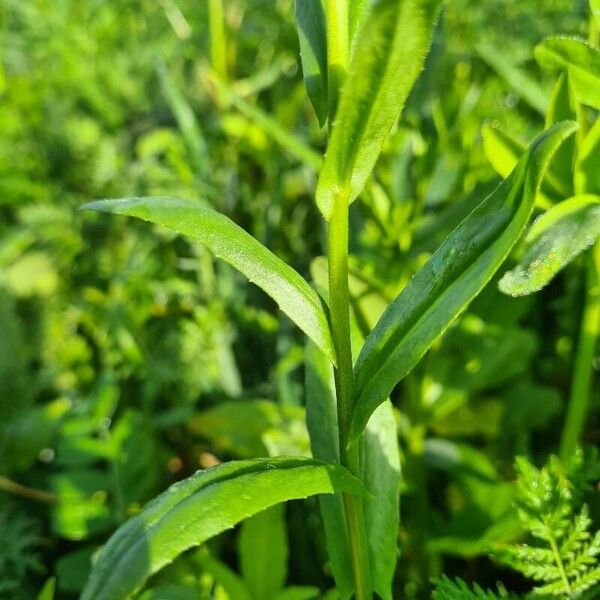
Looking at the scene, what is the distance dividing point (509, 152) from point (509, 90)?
2.37 feet

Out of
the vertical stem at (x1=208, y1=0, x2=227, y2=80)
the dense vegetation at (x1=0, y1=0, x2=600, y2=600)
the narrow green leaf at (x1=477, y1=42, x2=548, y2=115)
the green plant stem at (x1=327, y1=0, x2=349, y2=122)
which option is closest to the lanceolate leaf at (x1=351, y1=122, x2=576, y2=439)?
the dense vegetation at (x1=0, y1=0, x2=600, y2=600)

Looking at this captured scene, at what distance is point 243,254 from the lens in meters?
0.53

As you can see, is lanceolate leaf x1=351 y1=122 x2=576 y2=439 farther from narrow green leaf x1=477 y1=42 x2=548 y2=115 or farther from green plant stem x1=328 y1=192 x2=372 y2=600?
narrow green leaf x1=477 y1=42 x2=548 y2=115

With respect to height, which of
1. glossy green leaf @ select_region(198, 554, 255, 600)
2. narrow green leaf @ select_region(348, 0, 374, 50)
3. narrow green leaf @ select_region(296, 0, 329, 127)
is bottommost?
glossy green leaf @ select_region(198, 554, 255, 600)

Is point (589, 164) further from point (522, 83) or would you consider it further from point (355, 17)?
point (522, 83)

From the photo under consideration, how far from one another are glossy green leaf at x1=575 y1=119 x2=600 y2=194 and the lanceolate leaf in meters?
0.15

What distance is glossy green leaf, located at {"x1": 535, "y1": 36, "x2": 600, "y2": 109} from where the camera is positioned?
22.8 inches

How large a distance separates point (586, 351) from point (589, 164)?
22 centimetres

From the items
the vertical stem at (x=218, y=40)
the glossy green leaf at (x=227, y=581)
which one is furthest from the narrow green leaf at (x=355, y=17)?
the vertical stem at (x=218, y=40)

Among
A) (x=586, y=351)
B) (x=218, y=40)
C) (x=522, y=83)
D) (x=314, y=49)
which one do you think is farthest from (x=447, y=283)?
(x=218, y=40)

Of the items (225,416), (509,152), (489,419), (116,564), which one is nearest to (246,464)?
(116,564)

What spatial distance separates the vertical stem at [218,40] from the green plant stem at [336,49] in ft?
3.03

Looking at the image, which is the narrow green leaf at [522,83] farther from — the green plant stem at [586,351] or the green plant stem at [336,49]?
the green plant stem at [336,49]

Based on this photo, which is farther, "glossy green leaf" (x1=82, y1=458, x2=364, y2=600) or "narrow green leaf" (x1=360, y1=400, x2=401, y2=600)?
"narrow green leaf" (x1=360, y1=400, x2=401, y2=600)
